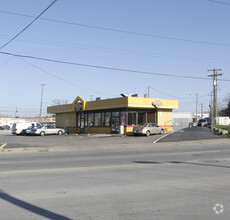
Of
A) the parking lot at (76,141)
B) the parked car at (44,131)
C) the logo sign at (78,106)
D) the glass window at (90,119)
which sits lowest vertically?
the parking lot at (76,141)

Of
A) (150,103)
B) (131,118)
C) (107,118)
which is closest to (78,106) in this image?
(107,118)

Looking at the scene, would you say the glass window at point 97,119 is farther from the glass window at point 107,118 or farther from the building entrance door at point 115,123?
the building entrance door at point 115,123

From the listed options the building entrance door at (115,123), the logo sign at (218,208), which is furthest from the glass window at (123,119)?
the logo sign at (218,208)

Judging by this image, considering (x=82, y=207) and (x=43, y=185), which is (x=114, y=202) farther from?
(x=43, y=185)

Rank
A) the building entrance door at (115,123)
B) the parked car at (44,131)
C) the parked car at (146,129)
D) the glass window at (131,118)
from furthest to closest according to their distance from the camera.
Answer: the parked car at (44,131)
the building entrance door at (115,123)
the glass window at (131,118)
the parked car at (146,129)

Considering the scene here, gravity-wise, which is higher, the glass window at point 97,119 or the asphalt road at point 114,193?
the glass window at point 97,119

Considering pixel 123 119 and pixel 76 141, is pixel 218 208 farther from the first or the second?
pixel 123 119

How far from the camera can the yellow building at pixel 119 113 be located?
3422 cm

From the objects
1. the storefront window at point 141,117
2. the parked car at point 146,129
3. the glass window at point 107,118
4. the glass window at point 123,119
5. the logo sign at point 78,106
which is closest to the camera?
the parked car at point 146,129

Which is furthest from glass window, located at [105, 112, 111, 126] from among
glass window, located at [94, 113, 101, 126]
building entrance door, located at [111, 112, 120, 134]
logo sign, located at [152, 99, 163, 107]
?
logo sign, located at [152, 99, 163, 107]

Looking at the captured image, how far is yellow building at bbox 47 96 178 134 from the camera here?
34.2m

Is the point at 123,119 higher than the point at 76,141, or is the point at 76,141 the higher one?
the point at 123,119

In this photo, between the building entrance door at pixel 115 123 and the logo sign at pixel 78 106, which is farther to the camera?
the logo sign at pixel 78 106

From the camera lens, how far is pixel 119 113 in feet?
116
